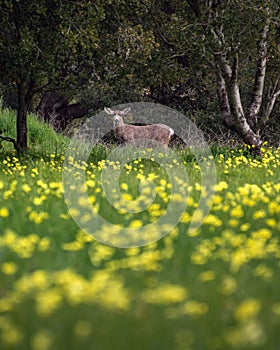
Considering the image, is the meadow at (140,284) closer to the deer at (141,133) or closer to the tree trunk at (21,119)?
the tree trunk at (21,119)

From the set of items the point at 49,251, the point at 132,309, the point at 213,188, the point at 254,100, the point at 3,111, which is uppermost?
the point at 132,309

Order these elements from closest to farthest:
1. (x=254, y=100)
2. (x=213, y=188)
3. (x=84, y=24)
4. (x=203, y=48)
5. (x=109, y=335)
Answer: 1. (x=109, y=335)
2. (x=213, y=188)
3. (x=84, y=24)
4. (x=203, y=48)
5. (x=254, y=100)

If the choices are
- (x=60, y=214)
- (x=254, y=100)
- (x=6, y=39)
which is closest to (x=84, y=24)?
(x=6, y=39)

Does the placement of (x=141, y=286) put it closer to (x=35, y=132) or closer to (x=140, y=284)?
(x=140, y=284)

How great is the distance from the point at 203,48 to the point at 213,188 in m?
6.02

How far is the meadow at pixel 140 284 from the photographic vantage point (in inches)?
117

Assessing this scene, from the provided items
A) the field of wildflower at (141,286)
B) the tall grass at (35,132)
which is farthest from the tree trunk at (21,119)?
the field of wildflower at (141,286)

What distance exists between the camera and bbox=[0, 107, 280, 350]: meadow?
117 inches

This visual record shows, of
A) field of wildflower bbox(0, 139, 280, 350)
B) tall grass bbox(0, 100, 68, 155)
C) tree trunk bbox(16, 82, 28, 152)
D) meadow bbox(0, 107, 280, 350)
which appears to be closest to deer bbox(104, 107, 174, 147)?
tall grass bbox(0, 100, 68, 155)

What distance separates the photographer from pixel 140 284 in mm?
3822

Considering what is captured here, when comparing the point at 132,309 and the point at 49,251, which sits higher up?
the point at 132,309

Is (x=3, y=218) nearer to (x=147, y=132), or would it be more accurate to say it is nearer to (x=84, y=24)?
(x=84, y=24)

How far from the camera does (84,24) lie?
11562 millimetres

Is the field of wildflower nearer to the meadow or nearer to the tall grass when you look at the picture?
the meadow
